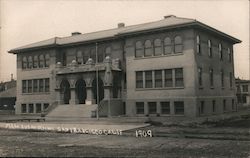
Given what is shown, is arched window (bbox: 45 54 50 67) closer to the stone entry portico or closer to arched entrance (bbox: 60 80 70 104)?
the stone entry portico

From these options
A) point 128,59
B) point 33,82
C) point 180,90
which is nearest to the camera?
point 180,90

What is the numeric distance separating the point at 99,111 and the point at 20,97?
18.3 m

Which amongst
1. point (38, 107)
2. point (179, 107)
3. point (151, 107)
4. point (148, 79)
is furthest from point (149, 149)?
point (38, 107)

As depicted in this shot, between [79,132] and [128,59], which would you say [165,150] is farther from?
[128,59]

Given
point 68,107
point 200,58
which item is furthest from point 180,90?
point 68,107

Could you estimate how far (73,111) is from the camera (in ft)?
130

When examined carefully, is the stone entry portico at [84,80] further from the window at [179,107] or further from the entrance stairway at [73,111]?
the window at [179,107]

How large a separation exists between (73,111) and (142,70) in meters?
9.50

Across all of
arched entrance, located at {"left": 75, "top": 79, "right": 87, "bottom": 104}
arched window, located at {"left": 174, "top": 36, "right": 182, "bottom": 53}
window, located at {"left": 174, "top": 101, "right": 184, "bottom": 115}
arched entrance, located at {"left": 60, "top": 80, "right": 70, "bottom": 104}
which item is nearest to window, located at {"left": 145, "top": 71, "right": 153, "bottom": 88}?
window, located at {"left": 174, "top": 101, "right": 184, "bottom": 115}

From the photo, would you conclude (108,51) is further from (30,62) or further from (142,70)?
(30,62)

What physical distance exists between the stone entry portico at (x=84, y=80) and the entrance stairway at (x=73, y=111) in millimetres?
1194

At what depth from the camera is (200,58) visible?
120 feet

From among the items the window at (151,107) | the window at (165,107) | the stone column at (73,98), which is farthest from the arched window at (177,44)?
the stone column at (73,98)

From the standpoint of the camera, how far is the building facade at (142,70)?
35.4m
